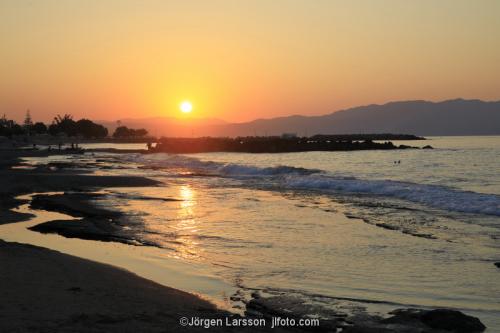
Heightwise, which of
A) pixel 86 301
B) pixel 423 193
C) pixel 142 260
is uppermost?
pixel 423 193

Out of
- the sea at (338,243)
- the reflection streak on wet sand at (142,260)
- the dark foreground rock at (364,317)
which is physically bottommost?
the reflection streak on wet sand at (142,260)

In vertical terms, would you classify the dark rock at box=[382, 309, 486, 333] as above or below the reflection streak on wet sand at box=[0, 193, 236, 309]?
above

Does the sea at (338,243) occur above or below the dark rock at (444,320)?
below

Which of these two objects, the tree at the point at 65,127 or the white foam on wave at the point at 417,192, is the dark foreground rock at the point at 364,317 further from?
the tree at the point at 65,127

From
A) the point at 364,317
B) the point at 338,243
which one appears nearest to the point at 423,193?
the point at 338,243

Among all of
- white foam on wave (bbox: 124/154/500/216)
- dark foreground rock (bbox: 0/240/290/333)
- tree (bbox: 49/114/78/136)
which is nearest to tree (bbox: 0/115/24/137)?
tree (bbox: 49/114/78/136)

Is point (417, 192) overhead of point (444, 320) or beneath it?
overhead

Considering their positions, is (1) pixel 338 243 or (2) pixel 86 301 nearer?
(2) pixel 86 301

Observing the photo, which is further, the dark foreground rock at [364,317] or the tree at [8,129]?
the tree at [8,129]

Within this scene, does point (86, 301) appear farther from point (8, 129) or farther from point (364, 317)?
point (8, 129)

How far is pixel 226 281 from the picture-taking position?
337 inches

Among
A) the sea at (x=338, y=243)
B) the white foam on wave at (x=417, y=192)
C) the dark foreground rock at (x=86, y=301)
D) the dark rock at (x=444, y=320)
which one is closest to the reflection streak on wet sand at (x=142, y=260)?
the sea at (x=338, y=243)

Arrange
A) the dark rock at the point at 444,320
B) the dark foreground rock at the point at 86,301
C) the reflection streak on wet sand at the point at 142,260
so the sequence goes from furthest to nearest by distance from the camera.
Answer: the reflection streak on wet sand at the point at 142,260
the dark rock at the point at 444,320
the dark foreground rock at the point at 86,301

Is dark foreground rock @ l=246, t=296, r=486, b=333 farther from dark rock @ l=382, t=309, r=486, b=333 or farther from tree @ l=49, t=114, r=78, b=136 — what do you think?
tree @ l=49, t=114, r=78, b=136
